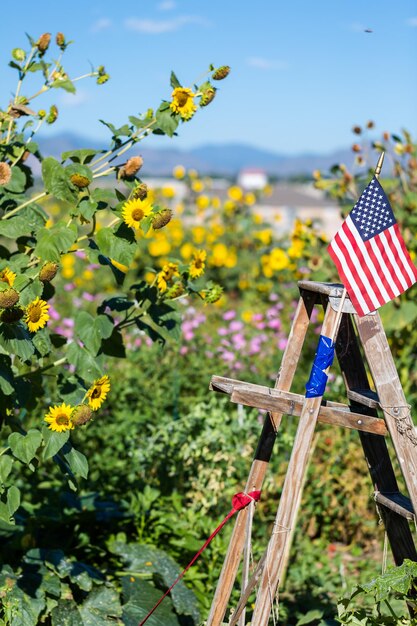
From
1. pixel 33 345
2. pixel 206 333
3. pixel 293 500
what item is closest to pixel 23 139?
pixel 33 345

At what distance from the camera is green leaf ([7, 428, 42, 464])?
264 centimetres

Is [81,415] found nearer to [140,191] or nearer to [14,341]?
[14,341]

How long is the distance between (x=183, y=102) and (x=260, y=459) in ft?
3.85

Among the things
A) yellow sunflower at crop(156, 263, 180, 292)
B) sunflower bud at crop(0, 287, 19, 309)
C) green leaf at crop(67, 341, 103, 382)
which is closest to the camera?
sunflower bud at crop(0, 287, 19, 309)

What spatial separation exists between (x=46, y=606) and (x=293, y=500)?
43.5 inches

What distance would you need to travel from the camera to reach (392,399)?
2389 millimetres

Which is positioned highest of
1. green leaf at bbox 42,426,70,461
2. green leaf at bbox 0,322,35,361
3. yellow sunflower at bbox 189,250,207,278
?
green leaf at bbox 0,322,35,361

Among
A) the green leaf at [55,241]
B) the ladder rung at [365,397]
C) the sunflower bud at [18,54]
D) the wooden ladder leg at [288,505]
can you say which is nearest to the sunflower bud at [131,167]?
the green leaf at [55,241]

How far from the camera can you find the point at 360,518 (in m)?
4.51

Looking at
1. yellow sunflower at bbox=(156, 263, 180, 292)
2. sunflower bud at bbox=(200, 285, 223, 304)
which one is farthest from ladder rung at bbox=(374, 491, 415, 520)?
yellow sunflower at bbox=(156, 263, 180, 292)

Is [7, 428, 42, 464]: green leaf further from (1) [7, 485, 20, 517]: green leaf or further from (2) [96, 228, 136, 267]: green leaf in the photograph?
(2) [96, 228, 136, 267]: green leaf

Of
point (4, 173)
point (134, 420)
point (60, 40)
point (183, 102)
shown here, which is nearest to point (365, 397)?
point (183, 102)

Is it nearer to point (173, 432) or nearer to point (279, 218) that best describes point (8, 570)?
point (173, 432)

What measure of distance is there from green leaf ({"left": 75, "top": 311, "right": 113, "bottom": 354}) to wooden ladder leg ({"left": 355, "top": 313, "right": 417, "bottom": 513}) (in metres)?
0.91
